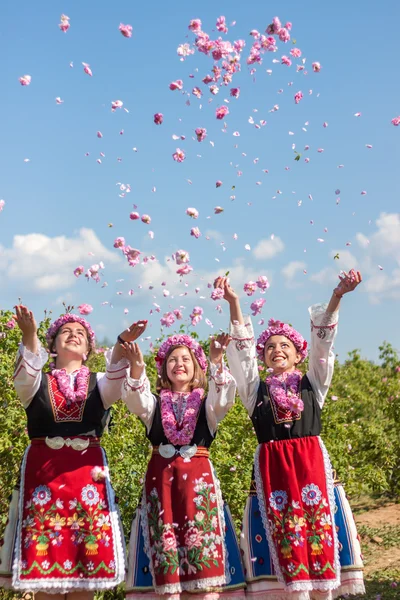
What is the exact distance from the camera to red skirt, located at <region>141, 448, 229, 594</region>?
427 centimetres

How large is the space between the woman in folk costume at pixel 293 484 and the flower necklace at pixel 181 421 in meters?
0.38

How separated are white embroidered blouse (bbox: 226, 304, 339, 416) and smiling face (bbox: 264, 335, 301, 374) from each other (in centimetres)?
16

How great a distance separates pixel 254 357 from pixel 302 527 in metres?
1.11

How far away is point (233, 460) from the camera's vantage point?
21.2ft

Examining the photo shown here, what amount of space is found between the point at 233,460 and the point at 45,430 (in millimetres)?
2530

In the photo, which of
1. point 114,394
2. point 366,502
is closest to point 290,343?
point 114,394

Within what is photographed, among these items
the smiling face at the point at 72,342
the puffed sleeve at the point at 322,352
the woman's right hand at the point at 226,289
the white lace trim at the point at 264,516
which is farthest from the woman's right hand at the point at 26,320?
the puffed sleeve at the point at 322,352

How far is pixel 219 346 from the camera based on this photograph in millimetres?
4492

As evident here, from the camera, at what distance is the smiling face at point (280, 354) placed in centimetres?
485

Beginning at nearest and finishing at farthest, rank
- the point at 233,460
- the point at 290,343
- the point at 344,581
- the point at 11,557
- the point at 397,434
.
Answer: the point at 11,557 < the point at 344,581 < the point at 290,343 < the point at 233,460 < the point at 397,434

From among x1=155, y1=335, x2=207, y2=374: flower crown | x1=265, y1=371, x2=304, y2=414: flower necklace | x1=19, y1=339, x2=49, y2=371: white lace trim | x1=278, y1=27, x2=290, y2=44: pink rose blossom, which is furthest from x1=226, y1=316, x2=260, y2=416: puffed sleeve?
x1=278, y1=27, x2=290, y2=44: pink rose blossom

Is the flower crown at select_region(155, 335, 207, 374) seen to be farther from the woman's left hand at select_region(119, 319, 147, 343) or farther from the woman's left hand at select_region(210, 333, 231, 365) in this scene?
the woman's left hand at select_region(119, 319, 147, 343)

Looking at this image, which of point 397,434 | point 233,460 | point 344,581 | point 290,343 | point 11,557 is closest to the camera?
point 11,557

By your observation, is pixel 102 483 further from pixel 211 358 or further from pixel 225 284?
pixel 225 284
